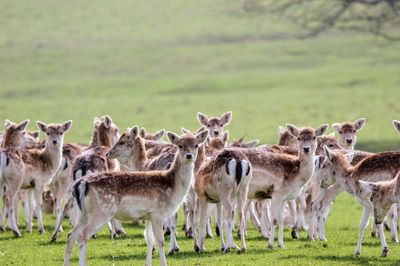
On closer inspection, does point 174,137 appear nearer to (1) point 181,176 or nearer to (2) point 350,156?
(1) point 181,176

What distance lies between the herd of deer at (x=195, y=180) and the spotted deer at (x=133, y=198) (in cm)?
1

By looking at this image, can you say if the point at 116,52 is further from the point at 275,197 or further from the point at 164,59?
the point at 275,197

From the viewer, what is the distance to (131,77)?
Answer: 62281 mm

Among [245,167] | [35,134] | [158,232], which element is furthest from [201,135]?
[35,134]

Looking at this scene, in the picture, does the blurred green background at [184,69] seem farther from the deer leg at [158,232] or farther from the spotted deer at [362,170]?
the deer leg at [158,232]

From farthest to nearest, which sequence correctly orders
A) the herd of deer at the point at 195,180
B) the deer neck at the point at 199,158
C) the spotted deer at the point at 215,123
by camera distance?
the spotted deer at the point at 215,123 → the deer neck at the point at 199,158 → the herd of deer at the point at 195,180

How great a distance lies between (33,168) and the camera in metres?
17.0

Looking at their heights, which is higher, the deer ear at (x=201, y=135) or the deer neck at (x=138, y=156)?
the deer ear at (x=201, y=135)

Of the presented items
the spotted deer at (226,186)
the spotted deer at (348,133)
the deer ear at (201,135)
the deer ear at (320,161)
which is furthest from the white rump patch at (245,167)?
the spotted deer at (348,133)

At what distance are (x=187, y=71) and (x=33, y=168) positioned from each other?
156 ft

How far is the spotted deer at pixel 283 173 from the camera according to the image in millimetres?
14742

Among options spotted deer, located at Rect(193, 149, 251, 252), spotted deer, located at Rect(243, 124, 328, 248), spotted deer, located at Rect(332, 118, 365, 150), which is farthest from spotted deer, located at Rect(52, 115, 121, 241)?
spotted deer, located at Rect(332, 118, 365, 150)

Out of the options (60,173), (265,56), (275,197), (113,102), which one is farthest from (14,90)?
(275,197)

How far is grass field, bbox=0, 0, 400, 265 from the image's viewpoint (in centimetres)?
4588
